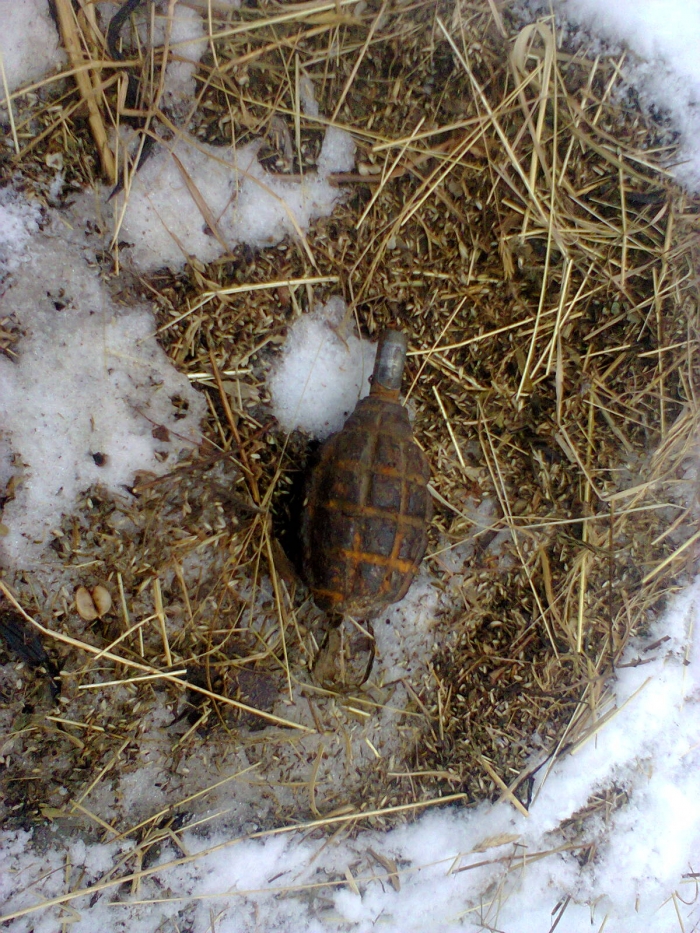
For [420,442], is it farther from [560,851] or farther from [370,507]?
[560,851]

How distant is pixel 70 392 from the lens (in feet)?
7.12

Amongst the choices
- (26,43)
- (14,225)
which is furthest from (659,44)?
(14,225)

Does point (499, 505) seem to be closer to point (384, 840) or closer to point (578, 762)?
point (578, 762)

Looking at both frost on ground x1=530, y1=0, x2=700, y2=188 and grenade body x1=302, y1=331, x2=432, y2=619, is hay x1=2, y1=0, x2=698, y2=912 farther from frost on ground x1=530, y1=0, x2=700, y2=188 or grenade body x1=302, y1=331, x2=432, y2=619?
grenade body x1=302, y1=331, x2=432, y2=619

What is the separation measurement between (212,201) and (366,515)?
4.41 ft

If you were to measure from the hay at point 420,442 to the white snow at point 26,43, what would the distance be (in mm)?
97

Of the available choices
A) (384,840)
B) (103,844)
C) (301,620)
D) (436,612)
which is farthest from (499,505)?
(103,844)

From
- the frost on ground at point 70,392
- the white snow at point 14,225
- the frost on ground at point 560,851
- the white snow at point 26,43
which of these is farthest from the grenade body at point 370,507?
the white snow at point 26,43

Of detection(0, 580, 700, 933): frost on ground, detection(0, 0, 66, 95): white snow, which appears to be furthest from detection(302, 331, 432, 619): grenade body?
detection(0, 0, 66, 95): white snow

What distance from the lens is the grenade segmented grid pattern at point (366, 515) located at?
2.01 meters

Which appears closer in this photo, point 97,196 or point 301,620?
point 97,196

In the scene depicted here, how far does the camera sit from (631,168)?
227 cm

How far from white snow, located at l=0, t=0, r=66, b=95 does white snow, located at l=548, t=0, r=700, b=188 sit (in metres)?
1.80

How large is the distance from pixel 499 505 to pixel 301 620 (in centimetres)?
100
